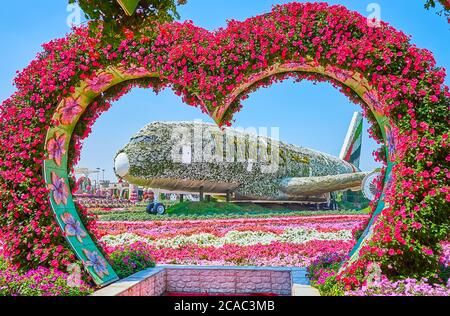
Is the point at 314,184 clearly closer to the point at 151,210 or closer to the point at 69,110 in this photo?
the point at 151,210

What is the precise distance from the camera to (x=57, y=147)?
6.06 m

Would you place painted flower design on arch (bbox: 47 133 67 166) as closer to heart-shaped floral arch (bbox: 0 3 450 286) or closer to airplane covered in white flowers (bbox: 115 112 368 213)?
heart-shaped floral arch (bbox: 0 3 450 286)

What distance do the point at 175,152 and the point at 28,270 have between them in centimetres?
1740

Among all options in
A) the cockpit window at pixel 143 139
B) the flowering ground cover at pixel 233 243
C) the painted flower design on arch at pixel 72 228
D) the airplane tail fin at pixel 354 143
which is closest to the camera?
the painted flower design on arch at pixel 72 228

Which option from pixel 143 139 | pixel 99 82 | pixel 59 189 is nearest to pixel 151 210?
pixel 143 139

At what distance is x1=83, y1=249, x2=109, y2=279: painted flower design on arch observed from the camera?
5779 mm

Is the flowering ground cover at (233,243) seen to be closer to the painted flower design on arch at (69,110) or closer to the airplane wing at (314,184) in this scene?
the painted flower design on arch at (69,110)

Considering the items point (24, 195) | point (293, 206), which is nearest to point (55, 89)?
point (24, 195)

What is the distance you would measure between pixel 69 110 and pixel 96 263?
199cm

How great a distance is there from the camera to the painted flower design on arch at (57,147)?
234 inches

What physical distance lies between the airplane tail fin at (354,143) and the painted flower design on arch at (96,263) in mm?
34203

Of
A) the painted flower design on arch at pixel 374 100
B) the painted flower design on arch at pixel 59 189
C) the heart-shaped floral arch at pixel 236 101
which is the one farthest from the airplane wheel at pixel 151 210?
the painted flower design on arch at pixel 374 100

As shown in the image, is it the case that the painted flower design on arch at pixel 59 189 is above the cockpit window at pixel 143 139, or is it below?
below
